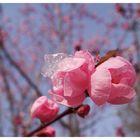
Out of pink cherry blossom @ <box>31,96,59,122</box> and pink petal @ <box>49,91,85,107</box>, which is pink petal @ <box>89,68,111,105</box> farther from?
pink cherry blossom @ <box>31,96,59,122</box>

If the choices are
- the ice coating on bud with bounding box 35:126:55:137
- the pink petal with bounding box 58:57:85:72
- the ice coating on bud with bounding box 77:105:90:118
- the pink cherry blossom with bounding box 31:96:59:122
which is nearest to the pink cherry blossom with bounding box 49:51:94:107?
the pink petal with bounding box 58:57:85:72

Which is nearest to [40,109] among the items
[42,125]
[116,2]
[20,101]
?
[42,125]

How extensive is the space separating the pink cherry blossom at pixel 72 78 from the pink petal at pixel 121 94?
7cm

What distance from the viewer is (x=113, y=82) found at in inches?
32.8

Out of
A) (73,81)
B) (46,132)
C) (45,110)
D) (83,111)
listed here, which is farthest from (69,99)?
(46,132)

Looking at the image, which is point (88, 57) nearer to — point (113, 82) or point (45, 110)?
point (113, 82)

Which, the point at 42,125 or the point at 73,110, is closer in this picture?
the point at 73,110

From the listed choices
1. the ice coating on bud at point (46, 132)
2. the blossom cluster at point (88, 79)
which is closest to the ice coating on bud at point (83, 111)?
the blossom cluster at point (88, 79)

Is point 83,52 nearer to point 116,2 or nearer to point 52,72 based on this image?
point 52,72

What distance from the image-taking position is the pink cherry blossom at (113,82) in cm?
A: 78

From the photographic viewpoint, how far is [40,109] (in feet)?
3.86

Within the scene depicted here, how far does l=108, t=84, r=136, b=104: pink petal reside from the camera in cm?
81

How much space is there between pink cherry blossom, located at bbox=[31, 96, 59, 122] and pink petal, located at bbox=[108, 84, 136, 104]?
366 millimetres

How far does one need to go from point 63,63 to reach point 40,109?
39cm
